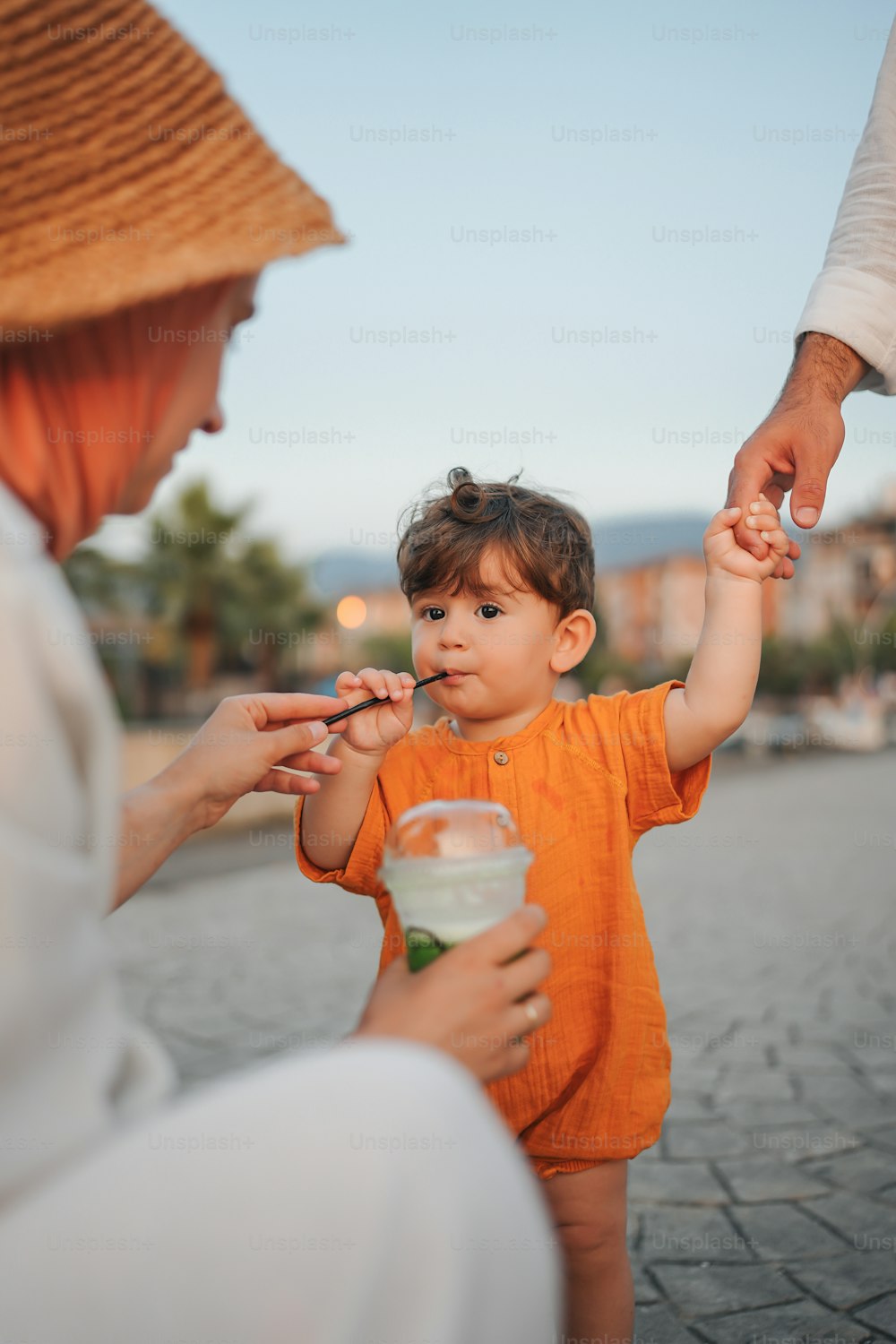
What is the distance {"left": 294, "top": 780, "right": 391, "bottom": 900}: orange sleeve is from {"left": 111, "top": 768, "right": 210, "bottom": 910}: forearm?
337 mm

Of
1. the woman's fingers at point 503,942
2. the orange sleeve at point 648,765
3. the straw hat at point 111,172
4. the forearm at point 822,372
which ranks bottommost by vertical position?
the orange sleeve at point 648,765

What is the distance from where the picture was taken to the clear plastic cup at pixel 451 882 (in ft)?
4.79

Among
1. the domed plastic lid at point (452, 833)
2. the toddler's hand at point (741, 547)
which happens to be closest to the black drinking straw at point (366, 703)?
the domed plastic lid at point (452, 833)

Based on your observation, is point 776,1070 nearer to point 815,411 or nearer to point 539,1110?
point 539,1110

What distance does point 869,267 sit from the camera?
2.60 meters

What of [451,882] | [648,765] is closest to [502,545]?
[648,765]

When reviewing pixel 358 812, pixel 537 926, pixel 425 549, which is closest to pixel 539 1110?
pixel 358 812

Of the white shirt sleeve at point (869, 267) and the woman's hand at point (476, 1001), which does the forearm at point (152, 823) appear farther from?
the white shirt sleeve at point (869, 267)

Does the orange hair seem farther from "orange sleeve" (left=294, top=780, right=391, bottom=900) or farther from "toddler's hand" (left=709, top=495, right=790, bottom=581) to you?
"toddler's hand" (left=709, top=495, right=790, bottom=581)

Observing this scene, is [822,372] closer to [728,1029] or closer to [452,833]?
[452,833]

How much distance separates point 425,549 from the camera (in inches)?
90.7

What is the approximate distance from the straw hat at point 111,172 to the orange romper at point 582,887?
4.12 ft

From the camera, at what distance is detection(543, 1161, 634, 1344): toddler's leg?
6.91ft

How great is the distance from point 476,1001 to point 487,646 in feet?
3.30
